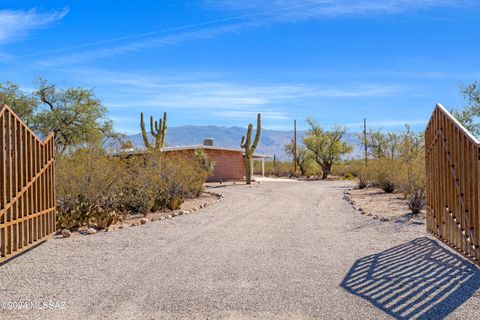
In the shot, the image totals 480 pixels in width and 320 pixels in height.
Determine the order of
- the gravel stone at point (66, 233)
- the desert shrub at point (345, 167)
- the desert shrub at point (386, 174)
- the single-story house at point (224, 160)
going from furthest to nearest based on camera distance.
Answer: the desert shrub at point (345, 167), the single-story house at point (224, 160), the desert shrub at point (386, 174), the gravel stone at point (66, 233)

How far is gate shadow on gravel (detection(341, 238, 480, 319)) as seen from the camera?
228 inches

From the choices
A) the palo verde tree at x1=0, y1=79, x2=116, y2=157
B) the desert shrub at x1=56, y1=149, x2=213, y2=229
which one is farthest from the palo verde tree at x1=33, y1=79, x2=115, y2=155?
the desert shrub at x1=56, y1=149, x2=213, y2=229

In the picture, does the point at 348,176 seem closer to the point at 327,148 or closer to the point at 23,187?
the point at 327,148

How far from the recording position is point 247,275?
7312mm

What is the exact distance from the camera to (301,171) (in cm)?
5778

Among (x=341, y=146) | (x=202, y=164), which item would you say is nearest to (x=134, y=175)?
(x=202, y=164)

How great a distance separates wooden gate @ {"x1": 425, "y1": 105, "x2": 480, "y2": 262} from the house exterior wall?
1095 inches

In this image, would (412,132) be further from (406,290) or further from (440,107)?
(406,290)

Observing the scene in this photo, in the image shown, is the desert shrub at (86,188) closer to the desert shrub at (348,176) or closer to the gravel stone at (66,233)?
the gravel stone at (66,233)

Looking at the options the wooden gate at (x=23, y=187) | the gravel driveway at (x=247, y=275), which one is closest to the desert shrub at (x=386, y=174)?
the gravel driveway at (x=247, y=275)

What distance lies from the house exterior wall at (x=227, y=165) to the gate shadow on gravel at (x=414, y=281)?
2991 cm

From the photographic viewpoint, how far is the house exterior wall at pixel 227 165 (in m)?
39.2

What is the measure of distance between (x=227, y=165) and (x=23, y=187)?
Result: 3095 centimetres

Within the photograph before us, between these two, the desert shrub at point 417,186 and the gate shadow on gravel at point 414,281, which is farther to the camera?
the desert shrub at point 417,186
